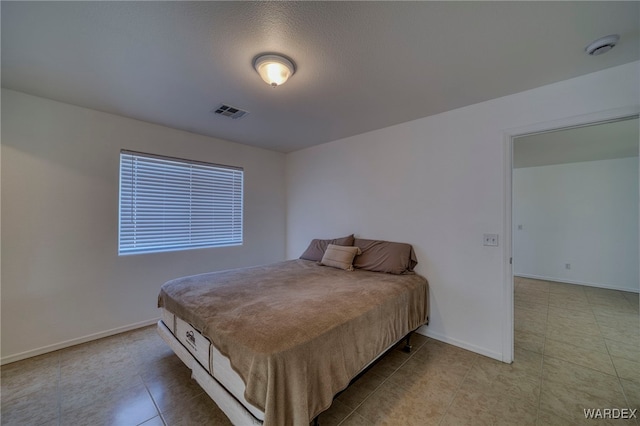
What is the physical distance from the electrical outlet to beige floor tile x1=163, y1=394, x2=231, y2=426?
267 centimetres

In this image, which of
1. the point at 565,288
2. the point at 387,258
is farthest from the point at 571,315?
the point at 387,258

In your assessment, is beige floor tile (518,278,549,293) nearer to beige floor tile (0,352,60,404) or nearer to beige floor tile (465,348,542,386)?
beige floor tile (465,348,542,386)

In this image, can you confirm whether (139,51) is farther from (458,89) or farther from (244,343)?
(458,89)

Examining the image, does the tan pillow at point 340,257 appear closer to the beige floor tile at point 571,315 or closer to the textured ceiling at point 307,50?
the textured ceiling at point 307,50

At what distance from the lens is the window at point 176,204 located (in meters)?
2.95

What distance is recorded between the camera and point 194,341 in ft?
5.86

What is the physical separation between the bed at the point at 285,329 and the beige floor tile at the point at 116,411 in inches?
13.3

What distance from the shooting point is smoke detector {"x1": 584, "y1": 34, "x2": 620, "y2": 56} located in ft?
5.08

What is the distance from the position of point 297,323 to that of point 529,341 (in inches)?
110

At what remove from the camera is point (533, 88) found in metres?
2.18

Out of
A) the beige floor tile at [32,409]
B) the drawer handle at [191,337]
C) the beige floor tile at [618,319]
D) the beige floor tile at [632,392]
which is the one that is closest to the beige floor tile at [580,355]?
the beige floor tile at [632,392]

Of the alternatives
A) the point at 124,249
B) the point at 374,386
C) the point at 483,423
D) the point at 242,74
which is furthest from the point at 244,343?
the point at 124,249

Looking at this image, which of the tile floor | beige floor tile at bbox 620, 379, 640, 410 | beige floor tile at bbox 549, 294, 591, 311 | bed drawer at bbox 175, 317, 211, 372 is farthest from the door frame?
bed drawer at bbox 175, 317, 211, 372

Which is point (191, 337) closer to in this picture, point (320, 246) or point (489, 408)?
point (320, 246)
